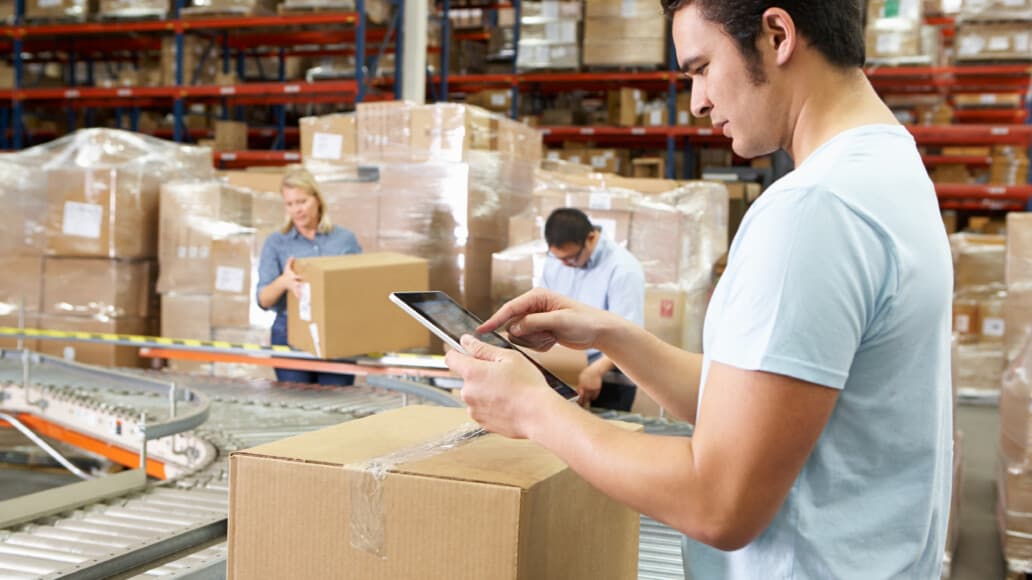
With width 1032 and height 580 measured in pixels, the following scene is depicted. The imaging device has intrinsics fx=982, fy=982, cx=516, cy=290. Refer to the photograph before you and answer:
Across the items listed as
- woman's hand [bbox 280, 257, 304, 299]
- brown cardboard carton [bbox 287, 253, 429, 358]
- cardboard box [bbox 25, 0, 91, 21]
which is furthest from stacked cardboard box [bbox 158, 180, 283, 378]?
cardboard box [bbox 25, 0, 91, 21]

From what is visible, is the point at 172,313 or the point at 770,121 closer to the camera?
the point at 770,121

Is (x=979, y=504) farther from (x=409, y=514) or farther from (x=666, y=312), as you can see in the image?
(x=409, y=514)

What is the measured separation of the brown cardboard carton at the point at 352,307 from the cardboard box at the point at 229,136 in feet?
18.6

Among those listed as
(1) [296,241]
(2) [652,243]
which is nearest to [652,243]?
(2) [652,243]

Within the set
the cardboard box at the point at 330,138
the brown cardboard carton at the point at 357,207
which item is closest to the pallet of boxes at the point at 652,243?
the brown cardboard carton at the point at 357,207

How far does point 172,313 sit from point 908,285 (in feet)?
19.7

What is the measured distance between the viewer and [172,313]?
634 cm

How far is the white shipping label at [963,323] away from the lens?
7828 mm

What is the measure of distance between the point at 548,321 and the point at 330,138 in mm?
5251

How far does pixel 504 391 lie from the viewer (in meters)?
1.05

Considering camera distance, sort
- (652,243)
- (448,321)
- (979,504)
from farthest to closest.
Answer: (652,243), (979,504), (448,321)

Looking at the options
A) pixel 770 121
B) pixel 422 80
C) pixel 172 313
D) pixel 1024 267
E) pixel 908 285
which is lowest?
pixel 172 313

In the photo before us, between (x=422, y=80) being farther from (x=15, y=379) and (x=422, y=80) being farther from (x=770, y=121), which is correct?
(x=770, y=121)

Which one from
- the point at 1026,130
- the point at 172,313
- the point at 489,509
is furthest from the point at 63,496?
the point at 1026,130
